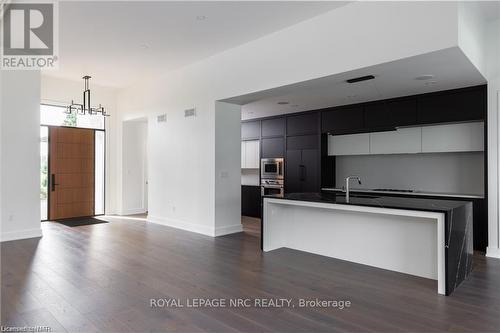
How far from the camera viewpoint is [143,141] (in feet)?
29.6

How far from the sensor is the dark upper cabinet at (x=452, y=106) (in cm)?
516

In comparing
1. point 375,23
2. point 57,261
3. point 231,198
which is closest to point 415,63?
point 375,23

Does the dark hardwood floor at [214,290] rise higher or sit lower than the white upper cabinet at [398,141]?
lower

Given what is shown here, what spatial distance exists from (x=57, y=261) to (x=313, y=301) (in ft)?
11.2

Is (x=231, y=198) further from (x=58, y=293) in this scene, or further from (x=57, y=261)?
(x=58, y=293)

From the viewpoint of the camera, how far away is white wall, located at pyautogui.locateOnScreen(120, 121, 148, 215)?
8.60 m

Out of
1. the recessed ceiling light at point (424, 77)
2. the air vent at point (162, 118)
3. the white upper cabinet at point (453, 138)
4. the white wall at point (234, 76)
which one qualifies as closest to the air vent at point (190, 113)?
the white wall at point (234, 76)

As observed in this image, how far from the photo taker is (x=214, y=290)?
3.36m

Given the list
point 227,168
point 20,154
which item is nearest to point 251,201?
point 227,168

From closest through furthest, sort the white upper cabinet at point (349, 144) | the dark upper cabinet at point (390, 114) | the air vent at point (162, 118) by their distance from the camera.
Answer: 1. the dark upper cabinet at point (390, 114)
2. the white upper cabinet at point (349, 144)
3. the air vent at point (162, 118)

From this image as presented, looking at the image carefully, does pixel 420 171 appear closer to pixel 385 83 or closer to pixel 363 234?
pixel 385 83

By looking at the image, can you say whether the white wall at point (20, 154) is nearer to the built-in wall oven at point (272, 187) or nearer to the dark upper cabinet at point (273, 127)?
the built-in wall oven at point (272, 187)

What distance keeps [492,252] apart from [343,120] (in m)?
3.52

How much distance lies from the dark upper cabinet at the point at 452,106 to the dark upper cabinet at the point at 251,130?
13.3 ft
